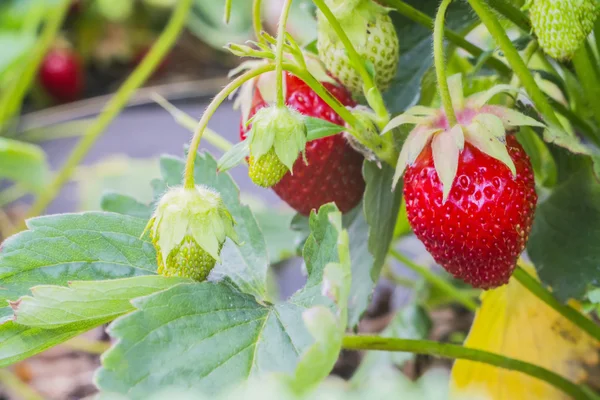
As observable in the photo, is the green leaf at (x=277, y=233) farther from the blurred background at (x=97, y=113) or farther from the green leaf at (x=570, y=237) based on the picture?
the green leaf at (x=570, y=237)

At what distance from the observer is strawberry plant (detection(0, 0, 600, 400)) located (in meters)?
0.48

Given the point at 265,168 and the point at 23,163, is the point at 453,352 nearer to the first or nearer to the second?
the point at 265,168

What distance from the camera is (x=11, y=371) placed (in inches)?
45.6

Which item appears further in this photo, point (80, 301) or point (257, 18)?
point (257, 18)

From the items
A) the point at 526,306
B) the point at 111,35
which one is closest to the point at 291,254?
the point at 526,306

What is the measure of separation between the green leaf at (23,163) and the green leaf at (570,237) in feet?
2.68

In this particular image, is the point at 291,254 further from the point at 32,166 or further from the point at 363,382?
the point at 32,166

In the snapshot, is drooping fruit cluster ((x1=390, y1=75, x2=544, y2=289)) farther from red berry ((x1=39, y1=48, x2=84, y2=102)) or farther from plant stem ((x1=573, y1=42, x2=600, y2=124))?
red berry ((x1=39, y1=48, x2=84, y2=102))

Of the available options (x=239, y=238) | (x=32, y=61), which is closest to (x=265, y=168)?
(x=239, y=238)

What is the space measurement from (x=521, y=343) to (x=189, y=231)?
0.43 meters

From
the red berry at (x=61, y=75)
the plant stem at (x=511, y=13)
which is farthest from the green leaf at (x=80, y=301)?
the red berry at (x=61, y=75)

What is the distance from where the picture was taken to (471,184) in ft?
1.80

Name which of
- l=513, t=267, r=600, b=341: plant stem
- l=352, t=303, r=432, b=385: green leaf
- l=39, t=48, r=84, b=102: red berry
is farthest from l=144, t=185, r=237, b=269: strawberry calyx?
l=39, t=48, r=84, b=102: red berry

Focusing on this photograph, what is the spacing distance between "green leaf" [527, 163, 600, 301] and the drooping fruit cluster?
108mm
